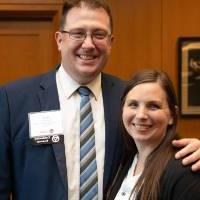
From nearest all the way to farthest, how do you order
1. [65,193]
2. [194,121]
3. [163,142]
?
1. [163,142]
2. [65,193]
3. [194,121]

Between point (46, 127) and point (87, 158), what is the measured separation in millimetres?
235

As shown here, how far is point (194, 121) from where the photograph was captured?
3.41 m

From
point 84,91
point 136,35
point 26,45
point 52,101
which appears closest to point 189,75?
point 136,35

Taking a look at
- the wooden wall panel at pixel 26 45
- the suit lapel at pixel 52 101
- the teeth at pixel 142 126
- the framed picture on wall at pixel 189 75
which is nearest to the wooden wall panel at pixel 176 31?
the framed picture on wall at pixel 189 75

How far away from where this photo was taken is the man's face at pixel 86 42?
196cm

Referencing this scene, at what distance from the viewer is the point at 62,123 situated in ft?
6.56

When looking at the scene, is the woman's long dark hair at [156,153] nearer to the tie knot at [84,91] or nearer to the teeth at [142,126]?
the teeth at [142,126]

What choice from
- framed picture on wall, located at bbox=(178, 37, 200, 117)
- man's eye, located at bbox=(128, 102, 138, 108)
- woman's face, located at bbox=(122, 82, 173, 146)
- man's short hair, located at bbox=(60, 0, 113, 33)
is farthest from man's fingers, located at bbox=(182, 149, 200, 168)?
framed picture on wall, located at bbox=(178, 37, 200, 117)

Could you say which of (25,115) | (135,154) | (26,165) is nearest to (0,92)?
(25,115)

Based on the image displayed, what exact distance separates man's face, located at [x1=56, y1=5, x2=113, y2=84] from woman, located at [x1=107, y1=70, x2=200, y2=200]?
26cm

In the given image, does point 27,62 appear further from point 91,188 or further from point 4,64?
point 91,188

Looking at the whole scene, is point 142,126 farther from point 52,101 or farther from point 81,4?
point 81,4

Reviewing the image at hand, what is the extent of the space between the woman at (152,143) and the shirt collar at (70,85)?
0.28m

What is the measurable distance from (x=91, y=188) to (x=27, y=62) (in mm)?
1804
